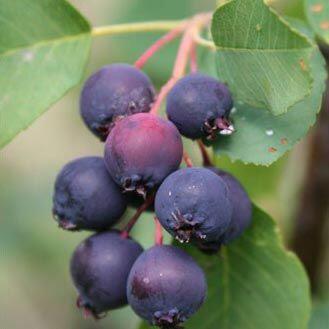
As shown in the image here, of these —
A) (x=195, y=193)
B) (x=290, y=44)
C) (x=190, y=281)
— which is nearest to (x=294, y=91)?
(x=290, y=44)

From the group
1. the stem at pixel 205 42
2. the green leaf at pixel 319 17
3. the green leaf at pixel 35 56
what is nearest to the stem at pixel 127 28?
the green leaf at pixel 35 56

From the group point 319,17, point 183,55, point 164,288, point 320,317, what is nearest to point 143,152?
point 164,288

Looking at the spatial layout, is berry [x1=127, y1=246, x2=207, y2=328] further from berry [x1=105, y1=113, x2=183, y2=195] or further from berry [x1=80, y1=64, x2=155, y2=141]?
berry [x1=80, y1=64, x2=155, y2=141]

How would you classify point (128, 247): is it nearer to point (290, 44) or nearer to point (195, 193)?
point (195, 193)

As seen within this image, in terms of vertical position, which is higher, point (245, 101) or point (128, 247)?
point (245, 101)

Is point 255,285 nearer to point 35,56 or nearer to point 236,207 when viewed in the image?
point 236,207

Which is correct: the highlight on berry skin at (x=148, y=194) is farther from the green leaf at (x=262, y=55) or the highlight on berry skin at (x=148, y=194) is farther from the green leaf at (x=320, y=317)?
the green leaf at (x=320, y=317)

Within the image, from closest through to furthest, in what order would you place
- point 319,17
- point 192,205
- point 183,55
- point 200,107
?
1. point 192,205
2. point 200,107
3. point 183,55
4. point 319,17
